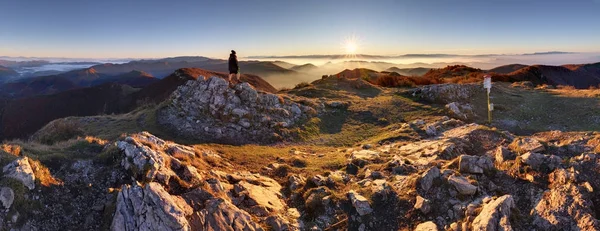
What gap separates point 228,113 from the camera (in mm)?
20766

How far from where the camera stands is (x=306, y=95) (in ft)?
104

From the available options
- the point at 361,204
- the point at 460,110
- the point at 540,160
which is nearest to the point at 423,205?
the point at 361,204

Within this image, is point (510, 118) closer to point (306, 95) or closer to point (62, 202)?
point (306, 95)

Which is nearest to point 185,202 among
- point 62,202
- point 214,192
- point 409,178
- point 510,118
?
point 214,192

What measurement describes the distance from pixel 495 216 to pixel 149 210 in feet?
27.1

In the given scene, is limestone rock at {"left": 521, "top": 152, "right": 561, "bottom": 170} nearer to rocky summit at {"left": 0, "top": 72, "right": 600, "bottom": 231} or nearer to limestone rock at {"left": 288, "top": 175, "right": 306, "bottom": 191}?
rocky summit at {"left": 0, "top": 72, "right": 600, "bottom": 231}

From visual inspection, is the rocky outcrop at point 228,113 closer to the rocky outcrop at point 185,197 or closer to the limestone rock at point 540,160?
the rocky outcrop at point 185,197

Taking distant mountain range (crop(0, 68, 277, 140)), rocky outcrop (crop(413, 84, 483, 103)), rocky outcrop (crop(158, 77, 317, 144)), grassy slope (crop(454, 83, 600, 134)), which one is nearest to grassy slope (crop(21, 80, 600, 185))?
grassy slope (crop(454, 83, 600, 134))

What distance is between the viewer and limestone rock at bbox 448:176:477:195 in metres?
9.11

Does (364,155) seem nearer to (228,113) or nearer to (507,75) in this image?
(228,113)

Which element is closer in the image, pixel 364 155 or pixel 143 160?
pixel 143 160

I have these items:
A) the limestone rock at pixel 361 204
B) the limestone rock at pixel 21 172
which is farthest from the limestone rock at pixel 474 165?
the limestone rock at pixel 21 172

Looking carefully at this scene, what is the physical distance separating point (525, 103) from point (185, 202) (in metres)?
29.3

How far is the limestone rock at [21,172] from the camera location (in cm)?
777
